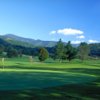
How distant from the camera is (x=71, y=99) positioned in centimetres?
1664

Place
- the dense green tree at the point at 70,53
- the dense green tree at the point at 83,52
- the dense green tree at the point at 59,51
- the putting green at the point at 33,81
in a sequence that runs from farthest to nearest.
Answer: the dense green tree at the point at 83,52 → the dense green tree at the point at 59,51 → the dense green tree at the point at 70,53 → the putting green at the point at 33,81

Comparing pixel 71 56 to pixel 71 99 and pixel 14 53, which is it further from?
pixel 71 99

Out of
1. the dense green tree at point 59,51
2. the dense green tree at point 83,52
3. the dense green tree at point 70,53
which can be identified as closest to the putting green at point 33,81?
the dense green tree at point 70,53

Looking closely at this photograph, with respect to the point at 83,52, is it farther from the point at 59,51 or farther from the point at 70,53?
the point at 59,51

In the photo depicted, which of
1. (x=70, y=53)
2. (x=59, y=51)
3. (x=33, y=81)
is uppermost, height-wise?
(x=59, y=51)

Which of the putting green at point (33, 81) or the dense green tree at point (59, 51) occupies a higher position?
the dense green tree at point (59, 51)

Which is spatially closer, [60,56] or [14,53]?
[60,56]

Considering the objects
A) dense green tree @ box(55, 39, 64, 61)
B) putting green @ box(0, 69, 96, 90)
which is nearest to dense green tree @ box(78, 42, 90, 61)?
dense green tree @ box(55, 39, 64, 61)

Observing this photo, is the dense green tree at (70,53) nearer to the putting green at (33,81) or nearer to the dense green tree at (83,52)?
the dense green tree at (83,52)

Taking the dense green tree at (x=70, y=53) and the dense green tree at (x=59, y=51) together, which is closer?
the dense green tree at (x=70, y=53)

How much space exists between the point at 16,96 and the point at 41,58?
9320 cm

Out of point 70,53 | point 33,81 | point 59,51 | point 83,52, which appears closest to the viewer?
point 33,81

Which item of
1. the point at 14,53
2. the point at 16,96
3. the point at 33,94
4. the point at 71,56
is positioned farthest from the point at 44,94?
the point at 14,53

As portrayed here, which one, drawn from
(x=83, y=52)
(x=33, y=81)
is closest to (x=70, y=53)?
(x=83, y=52)
